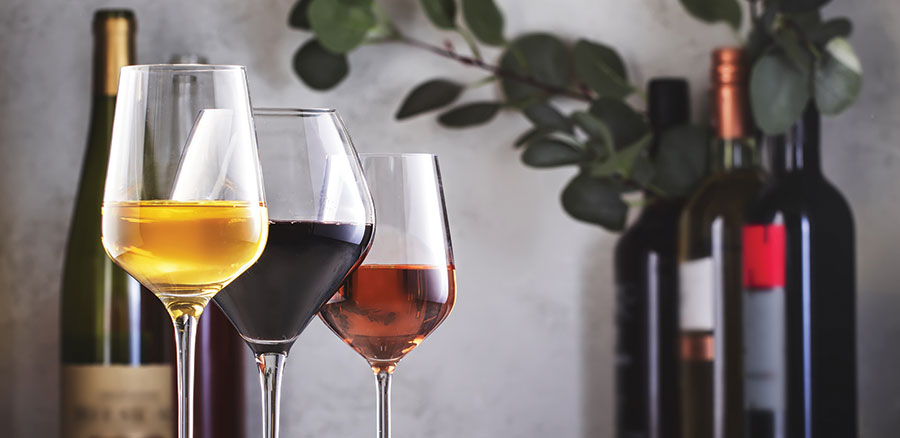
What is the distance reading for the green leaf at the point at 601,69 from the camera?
981mm

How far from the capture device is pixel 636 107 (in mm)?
1022

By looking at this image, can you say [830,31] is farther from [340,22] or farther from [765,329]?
[340,22]

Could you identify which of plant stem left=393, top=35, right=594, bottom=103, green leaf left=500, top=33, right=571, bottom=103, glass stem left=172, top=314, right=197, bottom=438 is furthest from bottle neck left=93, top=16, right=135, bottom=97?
glass stem left=172, top=314, right=197, bottom=438

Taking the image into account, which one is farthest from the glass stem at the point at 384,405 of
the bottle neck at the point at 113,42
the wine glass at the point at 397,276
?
the bottle neck at the point at 113,42

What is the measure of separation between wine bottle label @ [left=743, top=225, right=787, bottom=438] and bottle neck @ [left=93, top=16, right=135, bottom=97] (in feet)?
1.87

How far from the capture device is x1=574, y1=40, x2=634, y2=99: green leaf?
981 millimetres

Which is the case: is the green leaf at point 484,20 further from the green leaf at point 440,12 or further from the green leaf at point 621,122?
the green leaf at point 621,122

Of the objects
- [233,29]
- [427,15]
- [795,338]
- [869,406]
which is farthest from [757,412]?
Answer: [233,29]

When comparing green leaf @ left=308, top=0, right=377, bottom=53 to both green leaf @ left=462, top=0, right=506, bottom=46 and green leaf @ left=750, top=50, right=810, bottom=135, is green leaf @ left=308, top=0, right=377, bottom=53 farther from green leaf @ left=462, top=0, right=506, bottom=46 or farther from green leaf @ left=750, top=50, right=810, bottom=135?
green leaf @ left=750, top=50, right=810, bottom=135

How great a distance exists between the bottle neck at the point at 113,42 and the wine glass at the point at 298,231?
0.43m

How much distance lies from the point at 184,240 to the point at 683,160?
1.98 feet

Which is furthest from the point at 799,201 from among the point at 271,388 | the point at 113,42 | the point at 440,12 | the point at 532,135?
the point at 113,42

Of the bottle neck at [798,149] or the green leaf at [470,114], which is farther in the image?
the green leaf at [470,114]

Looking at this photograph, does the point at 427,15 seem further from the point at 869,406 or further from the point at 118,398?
the point at 869,406
